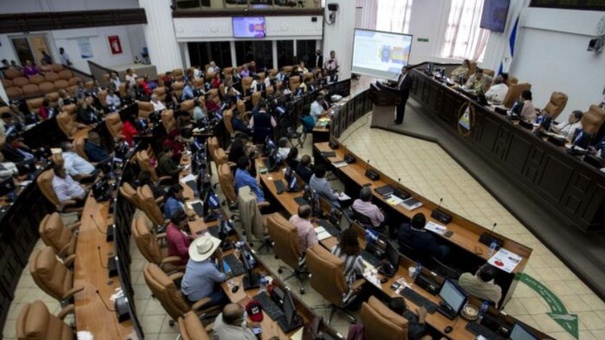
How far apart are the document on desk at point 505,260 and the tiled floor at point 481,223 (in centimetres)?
105

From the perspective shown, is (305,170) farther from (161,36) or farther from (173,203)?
(161,36)

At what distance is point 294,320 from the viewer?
418 cm

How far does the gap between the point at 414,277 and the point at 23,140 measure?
34.7ft

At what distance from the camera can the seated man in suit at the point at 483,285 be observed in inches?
171

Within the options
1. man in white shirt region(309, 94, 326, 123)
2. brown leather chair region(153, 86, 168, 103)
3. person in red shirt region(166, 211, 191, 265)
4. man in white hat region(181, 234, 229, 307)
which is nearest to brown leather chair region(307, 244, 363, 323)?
man in white hat region(181, 234, 229, 307)

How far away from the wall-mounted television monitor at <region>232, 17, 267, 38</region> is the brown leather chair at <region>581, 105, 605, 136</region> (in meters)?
14.0

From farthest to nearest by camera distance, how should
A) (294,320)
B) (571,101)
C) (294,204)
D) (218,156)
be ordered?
(571,101) < (218,156) < (294,204) < (294,320)

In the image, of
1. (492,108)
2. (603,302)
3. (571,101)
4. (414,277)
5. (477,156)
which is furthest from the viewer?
(571,101)

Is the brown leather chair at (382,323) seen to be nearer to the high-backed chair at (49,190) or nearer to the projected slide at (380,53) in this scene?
the high-backed chair at (49,190)

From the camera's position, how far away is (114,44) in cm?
1955

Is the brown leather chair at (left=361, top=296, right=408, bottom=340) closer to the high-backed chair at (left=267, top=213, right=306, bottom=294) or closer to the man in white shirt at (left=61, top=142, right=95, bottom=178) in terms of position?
the high-backed chair at (left=267, top=213, right=306, bottom=294)

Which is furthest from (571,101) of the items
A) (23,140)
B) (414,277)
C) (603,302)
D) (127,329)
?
(23,140)

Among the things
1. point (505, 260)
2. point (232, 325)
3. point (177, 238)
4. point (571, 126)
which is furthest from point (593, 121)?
point (177, 238)

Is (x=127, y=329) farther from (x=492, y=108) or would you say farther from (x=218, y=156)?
(x=492, y=108)
